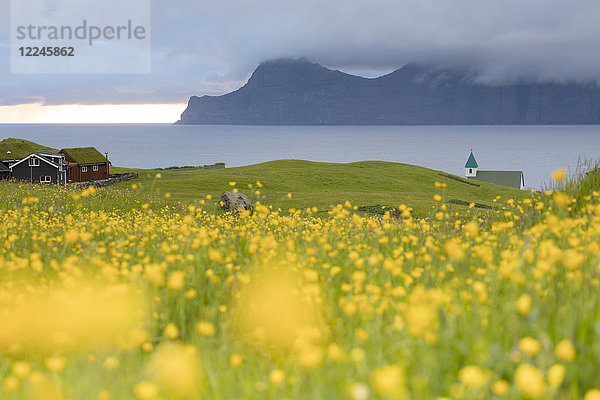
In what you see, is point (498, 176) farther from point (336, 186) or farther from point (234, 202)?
point (234, 202)

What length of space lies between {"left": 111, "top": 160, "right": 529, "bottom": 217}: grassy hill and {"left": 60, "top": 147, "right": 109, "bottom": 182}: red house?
522 cm

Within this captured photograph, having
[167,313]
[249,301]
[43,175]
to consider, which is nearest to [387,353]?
[249,301]

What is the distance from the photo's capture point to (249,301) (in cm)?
535

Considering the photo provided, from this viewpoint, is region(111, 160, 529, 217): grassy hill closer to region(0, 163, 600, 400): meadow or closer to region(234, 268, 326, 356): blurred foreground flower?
region(0, 163, 600, 400): meadow

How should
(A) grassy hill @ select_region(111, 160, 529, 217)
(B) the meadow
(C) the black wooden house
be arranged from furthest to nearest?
(C) the black wooden house
(A) grassy hill @ select_region(111, 160, 529, 217)
(B) the meadow

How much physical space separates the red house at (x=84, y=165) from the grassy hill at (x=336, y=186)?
5.22 metres

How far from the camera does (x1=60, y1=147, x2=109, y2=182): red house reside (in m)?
61.5

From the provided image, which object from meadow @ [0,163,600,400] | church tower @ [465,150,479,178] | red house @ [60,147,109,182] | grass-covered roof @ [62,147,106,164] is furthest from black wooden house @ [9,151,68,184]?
church tower @ [465,150,479,178]

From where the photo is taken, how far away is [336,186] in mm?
57562

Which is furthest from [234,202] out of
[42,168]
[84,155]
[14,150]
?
[14,150]

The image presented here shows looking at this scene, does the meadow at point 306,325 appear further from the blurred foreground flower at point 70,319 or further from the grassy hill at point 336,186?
the grassy hill at point 336,186

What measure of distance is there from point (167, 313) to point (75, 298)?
3.09ft

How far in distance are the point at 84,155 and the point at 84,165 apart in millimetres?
1438

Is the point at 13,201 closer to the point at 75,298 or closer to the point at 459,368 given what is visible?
the point at 75,298
